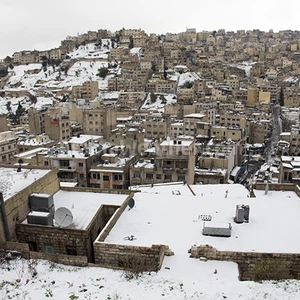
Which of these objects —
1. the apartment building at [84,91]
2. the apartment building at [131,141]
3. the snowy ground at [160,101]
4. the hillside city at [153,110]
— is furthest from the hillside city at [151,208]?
the apartment building at [84,91]

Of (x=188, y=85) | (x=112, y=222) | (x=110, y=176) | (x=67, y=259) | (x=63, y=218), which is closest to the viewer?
(x=67, y=259)

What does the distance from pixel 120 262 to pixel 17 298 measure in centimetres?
353

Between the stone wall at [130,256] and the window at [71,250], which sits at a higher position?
the stone wall at [130,256]

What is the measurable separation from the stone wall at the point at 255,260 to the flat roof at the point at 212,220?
439mm

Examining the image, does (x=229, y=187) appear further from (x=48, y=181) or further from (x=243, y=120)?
(x=243, y=120)

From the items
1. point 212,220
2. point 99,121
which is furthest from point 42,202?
point 99,121

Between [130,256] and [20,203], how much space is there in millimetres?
5630

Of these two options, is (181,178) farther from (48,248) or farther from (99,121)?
(99,121)

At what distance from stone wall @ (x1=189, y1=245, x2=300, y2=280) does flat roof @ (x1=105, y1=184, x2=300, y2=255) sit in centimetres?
44

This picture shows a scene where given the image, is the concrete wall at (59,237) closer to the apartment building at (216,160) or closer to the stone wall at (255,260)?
the stone wall at (255,260)

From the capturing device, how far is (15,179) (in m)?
16.3

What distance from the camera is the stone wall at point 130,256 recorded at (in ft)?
37.5

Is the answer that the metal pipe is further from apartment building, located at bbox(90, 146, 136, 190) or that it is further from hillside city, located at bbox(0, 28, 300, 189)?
apartment building, located at bbox(90, 146, 136, 190)

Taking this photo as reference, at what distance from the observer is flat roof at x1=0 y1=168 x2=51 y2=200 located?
14945mm
